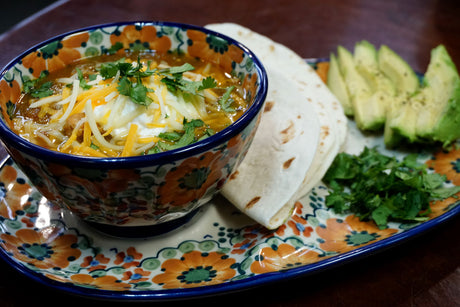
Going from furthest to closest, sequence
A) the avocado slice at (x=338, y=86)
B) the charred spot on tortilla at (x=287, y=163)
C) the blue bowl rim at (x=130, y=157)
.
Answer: the avocado slice at (x=338, y=86)
the charred spot on tortilla at (x=287, y=163)
the blue bowl rim at (x=130, y=157)

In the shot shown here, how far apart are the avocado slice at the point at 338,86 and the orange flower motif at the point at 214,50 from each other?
916mm

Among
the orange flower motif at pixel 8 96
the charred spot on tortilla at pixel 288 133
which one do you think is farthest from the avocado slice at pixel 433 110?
the orange flower motif at pixel 8 96

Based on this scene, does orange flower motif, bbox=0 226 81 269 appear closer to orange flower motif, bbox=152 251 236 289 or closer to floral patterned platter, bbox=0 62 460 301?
floral patterned platter, bbox=0 62 460 301

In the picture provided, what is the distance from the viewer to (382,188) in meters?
1.92

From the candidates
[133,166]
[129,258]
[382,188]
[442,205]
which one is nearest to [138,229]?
[129,258]

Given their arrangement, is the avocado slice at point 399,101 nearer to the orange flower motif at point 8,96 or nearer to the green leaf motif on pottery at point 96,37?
the green leaf motif on pottery at point 96,37

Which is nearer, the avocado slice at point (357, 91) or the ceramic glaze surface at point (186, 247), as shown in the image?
the ceramic glaze surface at point (186, 247)

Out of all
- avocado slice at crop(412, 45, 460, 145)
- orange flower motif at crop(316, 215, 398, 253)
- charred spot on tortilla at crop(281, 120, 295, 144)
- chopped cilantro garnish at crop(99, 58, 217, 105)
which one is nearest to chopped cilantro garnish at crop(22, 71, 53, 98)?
chopped cilantro garnish at crop(99, 58, 217, 105)

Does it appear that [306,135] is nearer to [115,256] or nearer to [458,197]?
[458,197]

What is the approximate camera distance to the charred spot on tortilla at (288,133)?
6.61 feet

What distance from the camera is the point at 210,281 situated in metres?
1.51

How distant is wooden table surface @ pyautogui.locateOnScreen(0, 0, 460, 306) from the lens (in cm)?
156

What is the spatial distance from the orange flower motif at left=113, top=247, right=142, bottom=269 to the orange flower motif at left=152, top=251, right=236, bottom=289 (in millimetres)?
100

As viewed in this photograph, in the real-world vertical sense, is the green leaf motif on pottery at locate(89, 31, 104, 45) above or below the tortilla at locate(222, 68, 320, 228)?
above
